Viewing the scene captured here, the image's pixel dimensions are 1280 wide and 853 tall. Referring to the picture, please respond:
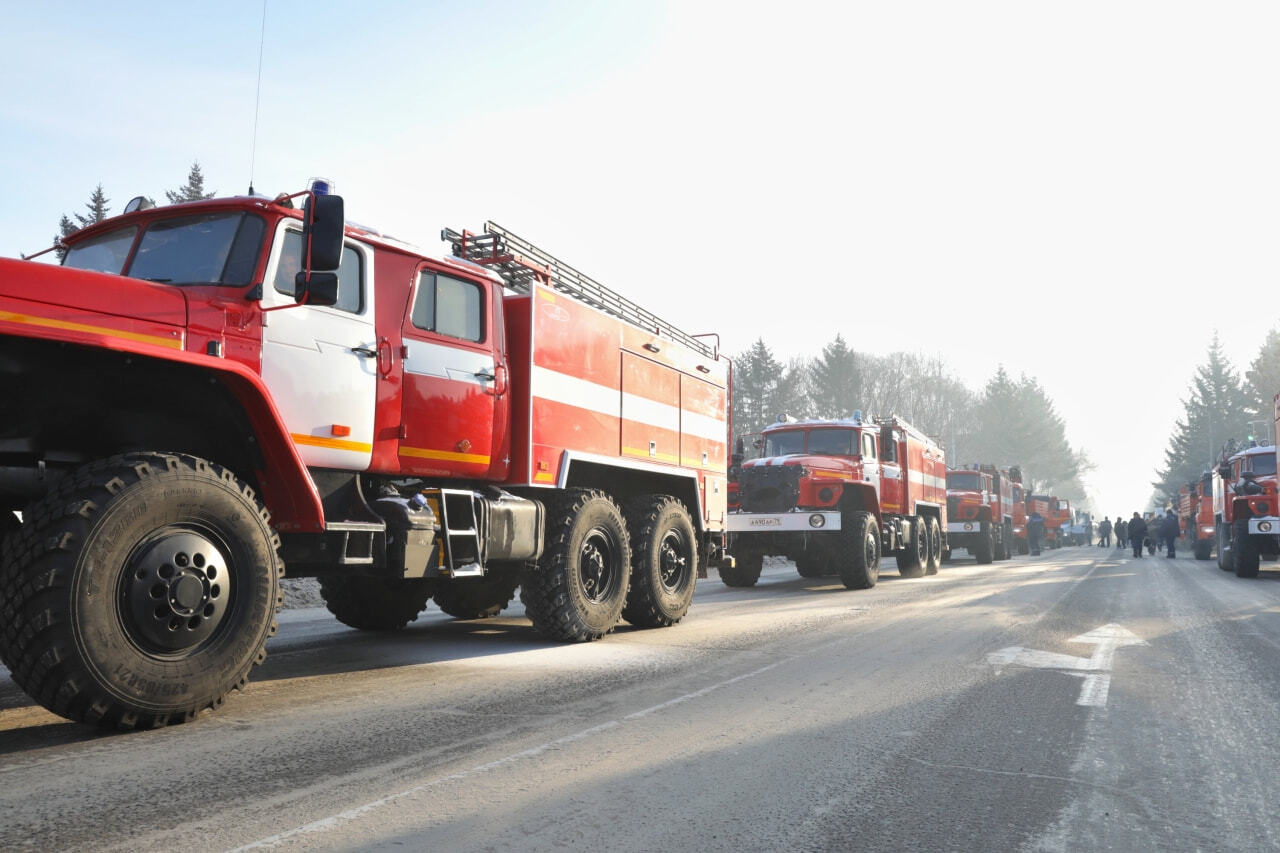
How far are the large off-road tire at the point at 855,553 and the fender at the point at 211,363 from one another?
11.0 m

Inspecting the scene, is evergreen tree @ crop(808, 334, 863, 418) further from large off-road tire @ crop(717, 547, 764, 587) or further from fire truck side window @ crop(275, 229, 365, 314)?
fire truck side window @ crop(275, 229, 365, 314)

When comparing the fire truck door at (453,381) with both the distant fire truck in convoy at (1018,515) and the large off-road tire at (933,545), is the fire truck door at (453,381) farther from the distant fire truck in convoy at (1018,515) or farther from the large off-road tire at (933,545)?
the distant fire truck in convoy at (1018,515)

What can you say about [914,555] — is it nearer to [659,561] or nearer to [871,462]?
[871,462]

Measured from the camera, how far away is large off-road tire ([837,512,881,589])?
591 inches

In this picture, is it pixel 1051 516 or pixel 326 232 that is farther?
pixel 1051 516

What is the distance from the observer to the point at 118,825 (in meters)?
3.20

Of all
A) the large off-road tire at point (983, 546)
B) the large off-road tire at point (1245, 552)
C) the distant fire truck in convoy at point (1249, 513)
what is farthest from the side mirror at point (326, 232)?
the large off-road tire at point (983, 546)

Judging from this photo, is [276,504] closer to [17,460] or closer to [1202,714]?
[17,460]

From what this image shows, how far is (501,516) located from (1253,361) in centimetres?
7095

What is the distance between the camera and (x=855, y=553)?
15.0m

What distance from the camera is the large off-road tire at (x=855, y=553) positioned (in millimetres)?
15008

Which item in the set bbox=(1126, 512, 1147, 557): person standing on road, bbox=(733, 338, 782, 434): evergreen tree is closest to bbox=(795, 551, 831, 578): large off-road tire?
bbox=(1126, 512, 1147, 557): person standing on road

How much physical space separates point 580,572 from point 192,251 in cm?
405

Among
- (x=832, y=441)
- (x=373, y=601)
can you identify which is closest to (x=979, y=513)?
(x=832, y=441)
